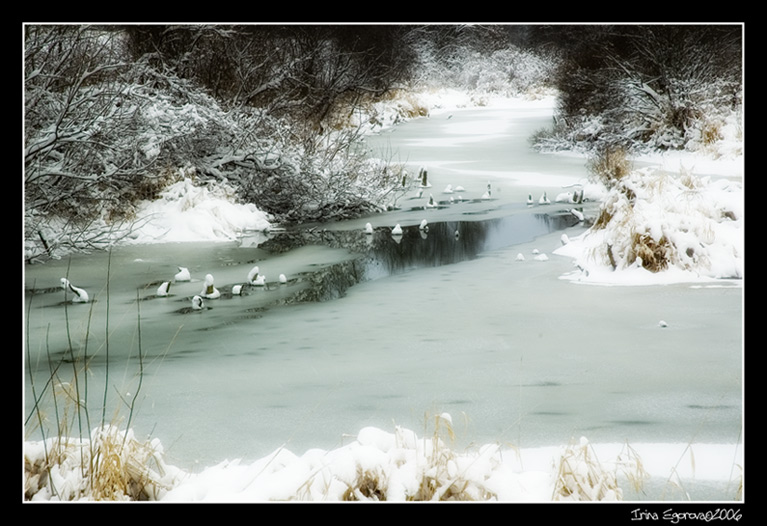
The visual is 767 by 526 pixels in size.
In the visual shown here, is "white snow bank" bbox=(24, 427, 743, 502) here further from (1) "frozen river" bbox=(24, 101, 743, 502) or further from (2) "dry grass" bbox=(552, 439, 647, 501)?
(1) "frozen river" bbox=(24, 101, 743, 502)

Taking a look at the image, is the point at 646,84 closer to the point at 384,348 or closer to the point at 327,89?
the point at 327,89

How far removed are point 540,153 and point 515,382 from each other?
12441mm

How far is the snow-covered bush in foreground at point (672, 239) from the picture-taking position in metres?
6.89

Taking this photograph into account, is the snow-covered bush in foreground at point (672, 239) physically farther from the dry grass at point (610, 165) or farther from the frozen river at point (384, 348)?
the dry grass at point (610, 165)

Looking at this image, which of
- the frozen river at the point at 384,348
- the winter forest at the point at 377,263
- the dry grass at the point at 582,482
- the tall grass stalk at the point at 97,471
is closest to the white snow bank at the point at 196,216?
the winter forest at the point at 377,263

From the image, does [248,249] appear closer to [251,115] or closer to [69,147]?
[69,147]

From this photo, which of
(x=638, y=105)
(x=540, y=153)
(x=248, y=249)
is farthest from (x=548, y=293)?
(x=540, y=153)

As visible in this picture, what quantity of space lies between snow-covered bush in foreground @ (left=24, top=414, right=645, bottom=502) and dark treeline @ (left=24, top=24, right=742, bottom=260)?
5.65 m

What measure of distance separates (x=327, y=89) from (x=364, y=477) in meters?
9.71

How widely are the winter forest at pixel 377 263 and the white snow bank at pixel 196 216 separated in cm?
5

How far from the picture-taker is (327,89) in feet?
38.4

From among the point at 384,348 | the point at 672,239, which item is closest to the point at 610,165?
the point at 672,239

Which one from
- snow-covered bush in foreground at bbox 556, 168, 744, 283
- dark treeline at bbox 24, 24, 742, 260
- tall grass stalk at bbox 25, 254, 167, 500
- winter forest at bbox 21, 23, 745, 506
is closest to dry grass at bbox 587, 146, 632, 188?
winter forest at bbox 21, 23, 745, 506
